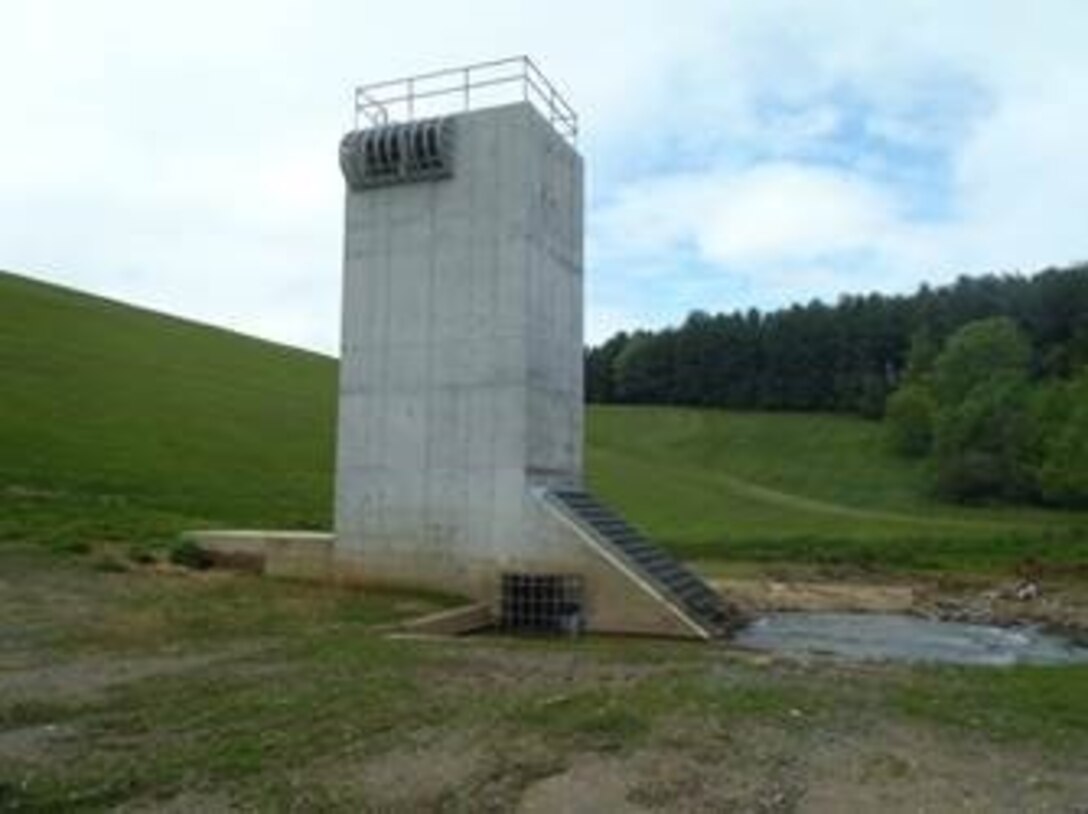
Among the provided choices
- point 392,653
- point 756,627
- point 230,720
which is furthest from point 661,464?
point 230,720

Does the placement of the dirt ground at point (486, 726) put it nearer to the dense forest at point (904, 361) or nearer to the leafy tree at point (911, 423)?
the dense forest at point (904, 361)

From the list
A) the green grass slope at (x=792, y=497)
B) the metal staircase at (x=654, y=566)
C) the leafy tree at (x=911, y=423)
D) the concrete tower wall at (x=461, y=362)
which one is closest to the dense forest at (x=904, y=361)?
the leafy tree at (x=911, y=423)

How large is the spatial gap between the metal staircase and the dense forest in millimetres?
47560

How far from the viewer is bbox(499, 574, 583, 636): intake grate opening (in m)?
20.6

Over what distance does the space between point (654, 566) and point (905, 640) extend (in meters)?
4.63

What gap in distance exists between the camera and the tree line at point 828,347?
9681 cm

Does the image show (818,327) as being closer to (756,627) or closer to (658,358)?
(658,358)

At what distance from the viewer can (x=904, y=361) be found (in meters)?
102

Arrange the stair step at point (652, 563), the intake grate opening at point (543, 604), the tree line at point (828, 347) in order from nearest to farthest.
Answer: the intake grate opening at point (543, 604)
the stair step at point (652, 563)
the tree line at point (828, 347)

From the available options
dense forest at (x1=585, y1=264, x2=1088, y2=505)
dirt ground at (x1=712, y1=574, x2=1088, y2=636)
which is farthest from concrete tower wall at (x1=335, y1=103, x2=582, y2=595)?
dense forest at (x1=585, y1=264, x2=1088, y2=505)

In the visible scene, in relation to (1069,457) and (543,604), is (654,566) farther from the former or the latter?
(1069,457)

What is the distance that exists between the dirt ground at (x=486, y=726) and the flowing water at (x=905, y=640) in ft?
10.8

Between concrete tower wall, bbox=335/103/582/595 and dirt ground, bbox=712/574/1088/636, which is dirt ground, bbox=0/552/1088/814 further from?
dirt ground, bbox=712/574/1088/636

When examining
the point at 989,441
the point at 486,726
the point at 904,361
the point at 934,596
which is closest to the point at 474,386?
the point at 486,726
